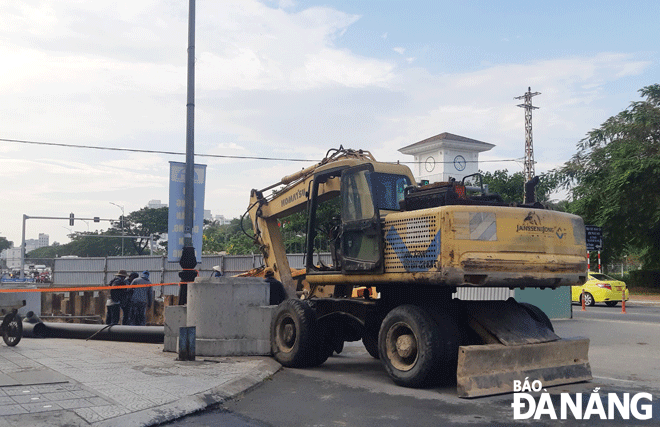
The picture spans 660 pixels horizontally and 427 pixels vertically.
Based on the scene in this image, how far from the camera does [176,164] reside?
45.0ft

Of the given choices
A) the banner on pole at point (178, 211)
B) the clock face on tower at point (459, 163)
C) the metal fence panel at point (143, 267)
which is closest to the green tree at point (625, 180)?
the metal fence panel at point (143, 267)

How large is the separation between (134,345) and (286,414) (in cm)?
651

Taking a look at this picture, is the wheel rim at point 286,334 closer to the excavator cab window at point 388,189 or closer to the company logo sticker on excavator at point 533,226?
the excavator cab window at point 388,189

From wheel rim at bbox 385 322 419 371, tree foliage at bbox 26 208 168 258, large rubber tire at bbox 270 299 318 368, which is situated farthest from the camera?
tree foliage at bbox 26 208 168 258

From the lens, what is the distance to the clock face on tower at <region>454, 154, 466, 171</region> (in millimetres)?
80000

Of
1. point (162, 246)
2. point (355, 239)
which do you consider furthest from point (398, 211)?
point (162, 246)

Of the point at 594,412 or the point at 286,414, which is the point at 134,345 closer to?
the point at 286,414

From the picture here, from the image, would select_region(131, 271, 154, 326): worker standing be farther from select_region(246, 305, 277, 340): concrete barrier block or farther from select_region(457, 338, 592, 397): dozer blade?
select_region(457, 338, 592, 397): dozer blade

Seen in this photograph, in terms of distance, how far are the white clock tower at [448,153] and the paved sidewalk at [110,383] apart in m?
68.9

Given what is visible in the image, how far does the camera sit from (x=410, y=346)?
842cm

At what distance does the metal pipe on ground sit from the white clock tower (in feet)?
218

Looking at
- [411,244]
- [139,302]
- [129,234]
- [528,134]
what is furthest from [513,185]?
[129,234]

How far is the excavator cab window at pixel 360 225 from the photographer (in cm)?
904

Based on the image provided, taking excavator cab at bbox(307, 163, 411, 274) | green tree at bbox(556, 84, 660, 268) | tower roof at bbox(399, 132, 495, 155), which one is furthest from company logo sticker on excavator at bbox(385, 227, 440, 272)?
tower roof at bbox(399, 132, 495, 155)
